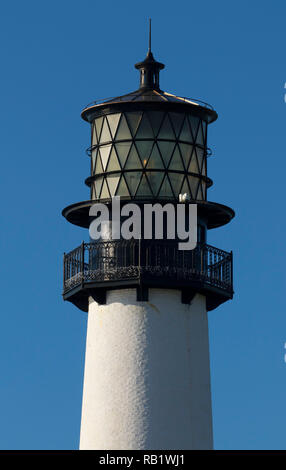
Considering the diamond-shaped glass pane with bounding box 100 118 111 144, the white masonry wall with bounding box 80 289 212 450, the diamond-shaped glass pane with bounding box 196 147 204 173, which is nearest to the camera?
the white masonry wall with bounding box 80 289 212 450

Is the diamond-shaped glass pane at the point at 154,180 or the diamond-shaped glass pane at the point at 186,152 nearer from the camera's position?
the diamond-shaped glass pane at the point at 154,180

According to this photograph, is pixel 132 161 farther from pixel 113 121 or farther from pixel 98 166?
pixel 113 121

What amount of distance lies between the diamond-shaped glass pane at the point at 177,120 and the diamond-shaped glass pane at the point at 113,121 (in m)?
1.75

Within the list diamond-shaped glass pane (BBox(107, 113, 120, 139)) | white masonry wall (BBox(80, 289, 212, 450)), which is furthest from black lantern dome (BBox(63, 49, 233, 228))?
white masonry wall (BBox(80, 289, 212, 450))

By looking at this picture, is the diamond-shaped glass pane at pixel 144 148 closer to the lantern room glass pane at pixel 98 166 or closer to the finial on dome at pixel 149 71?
the lantern room glass pane at pixel 98 166

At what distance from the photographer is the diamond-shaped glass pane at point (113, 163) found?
541ft

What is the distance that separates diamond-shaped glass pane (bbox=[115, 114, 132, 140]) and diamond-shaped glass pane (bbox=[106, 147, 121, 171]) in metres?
0.46

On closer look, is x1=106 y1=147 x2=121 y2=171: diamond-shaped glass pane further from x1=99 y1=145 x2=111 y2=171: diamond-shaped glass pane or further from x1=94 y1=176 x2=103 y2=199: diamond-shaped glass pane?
x1=94 y1=176 x2=103 y2=199: diamond-shaped glass pane

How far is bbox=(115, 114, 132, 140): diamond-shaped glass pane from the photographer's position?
165 metres

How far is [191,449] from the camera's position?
163m

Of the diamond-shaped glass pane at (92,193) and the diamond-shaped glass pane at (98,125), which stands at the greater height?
the diamond-shaped glass pane at (98,125)

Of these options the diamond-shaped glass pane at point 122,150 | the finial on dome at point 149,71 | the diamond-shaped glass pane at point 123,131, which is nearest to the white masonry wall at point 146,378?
the diamond-shaped glass pane at point 122,150

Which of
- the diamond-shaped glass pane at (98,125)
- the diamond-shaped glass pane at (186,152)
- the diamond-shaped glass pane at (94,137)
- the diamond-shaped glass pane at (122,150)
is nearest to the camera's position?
the diamond-shaped glass pane at (122,150)
